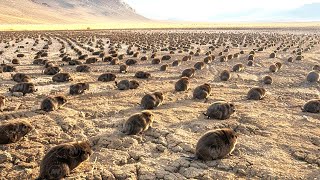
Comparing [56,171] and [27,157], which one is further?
[27,157]

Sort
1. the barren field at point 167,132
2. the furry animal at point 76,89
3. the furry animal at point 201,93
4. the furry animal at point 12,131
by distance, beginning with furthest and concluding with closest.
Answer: the furry animal at point 76,89 < the furry animal at point 201,93 < the furry animal at point 12,131 < the barren field at point 167,132

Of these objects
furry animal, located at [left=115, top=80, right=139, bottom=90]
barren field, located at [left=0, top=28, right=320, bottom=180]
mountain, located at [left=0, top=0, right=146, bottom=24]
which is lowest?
barren field, located at [left=0, top=28, right=320, bottom=180]

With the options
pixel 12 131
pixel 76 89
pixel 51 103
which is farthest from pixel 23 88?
pixel 12 131

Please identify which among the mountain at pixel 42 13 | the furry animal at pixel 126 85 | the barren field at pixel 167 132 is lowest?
the barren field at pixel 167 132

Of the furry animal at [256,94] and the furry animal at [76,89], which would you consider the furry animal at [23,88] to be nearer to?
the furry animal at [76,89]

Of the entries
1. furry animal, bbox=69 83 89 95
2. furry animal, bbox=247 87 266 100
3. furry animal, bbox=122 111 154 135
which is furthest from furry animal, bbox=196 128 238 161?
furry animal, bbox=69 83 89 95

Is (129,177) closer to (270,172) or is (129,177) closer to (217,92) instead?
(270,172)

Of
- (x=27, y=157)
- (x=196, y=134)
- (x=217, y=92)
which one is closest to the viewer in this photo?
(x=27, y=157)

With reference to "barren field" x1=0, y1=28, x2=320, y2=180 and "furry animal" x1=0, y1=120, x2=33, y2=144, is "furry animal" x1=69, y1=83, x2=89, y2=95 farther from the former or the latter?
"furry animal" x1=0, y1=120, x2=33, y2=144

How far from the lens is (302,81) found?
17938 millimetres

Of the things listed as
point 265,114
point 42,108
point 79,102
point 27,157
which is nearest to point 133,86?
point 79,102

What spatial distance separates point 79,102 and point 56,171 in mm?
6431

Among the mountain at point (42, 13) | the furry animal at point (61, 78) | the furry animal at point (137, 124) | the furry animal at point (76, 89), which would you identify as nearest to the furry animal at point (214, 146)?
the furry animal at point (137, 124)

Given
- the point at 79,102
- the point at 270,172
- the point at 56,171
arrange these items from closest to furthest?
the point at 56,171
the point at 270,172
the point at 79,102
